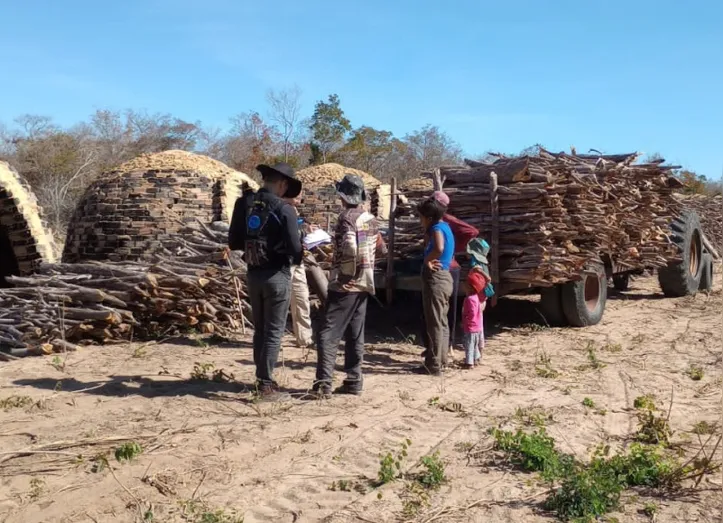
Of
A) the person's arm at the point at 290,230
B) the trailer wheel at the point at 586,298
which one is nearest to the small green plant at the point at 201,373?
the person's arm at the point at 290,230

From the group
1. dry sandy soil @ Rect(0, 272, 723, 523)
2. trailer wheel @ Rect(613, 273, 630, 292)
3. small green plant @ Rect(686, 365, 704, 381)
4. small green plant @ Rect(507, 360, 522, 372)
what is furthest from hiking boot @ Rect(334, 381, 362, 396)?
trailer wheel @ Rect(613, 273, 630, 292)

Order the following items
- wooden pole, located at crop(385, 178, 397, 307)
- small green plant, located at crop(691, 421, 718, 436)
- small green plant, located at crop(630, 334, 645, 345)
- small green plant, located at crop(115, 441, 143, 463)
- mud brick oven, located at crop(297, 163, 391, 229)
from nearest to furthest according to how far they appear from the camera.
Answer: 1. small green plant, located at crop(115, 441, 143, 463)
2. small green plant, located at crop(691, 421, 718, 436)
3. small green plant, located at crop(630, 334, 645, 345)
4. wooden pole, located at crop(385, 178, 397, 307)
5. mud brick oven, located at crop(297, 163, 391, 229)

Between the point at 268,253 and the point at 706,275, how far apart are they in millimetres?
9575

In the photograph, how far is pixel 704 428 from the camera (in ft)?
15.6

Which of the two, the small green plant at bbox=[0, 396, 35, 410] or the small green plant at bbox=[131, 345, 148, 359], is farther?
the small green plant at bbox=[131, 345, 148, 359]

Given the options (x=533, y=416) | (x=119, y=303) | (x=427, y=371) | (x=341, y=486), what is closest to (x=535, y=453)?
(x=533, y=416)

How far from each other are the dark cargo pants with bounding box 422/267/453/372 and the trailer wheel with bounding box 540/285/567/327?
2.42m

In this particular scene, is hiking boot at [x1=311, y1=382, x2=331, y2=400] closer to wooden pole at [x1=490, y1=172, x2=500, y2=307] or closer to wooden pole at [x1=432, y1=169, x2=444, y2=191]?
wooden pole at [x1=490, y1=172, x2=500, y2=307]

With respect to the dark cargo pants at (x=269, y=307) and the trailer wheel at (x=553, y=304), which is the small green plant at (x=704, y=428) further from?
the trailer wheel at (x=553, y=304)

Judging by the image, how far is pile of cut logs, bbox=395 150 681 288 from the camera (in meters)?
7.33

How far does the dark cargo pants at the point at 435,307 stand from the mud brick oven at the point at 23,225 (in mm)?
5796

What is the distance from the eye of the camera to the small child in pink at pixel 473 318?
6758 millimetres

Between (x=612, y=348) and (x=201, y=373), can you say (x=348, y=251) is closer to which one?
(x=201, y=373)

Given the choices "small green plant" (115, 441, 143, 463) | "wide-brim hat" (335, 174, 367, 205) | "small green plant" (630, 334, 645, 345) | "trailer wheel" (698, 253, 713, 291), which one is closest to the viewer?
"small green plant" (115, 441, 143, 463)
